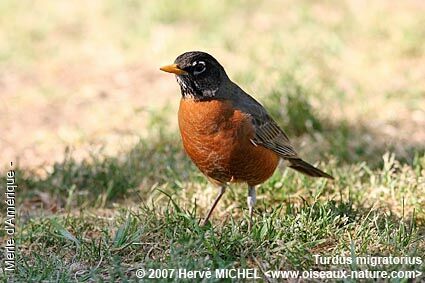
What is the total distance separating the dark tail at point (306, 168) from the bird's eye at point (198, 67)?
1037 mm

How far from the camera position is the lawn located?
443 cm

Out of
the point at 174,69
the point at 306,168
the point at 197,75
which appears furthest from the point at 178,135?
the point at 174,69

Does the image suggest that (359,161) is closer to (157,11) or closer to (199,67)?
(199,67)

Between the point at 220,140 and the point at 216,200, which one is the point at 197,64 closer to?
the point at 220,140

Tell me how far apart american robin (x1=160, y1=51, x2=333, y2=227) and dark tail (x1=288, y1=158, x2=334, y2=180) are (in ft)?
1.43

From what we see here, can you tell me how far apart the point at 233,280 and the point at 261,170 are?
3.60ft

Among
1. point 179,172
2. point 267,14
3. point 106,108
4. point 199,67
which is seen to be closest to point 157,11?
point 267,14

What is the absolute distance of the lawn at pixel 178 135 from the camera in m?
4.43

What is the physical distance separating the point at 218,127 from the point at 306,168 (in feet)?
3.27

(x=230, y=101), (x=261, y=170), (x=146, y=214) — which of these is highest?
(x=230, y=101)

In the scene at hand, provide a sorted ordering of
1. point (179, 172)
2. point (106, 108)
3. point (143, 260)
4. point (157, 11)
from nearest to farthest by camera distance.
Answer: point (143, 260), point (179, 172), point (106, 108), point (157, 11)

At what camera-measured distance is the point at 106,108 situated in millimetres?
8141

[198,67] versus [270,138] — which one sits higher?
[198,67]

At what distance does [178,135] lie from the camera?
23.0 feet
